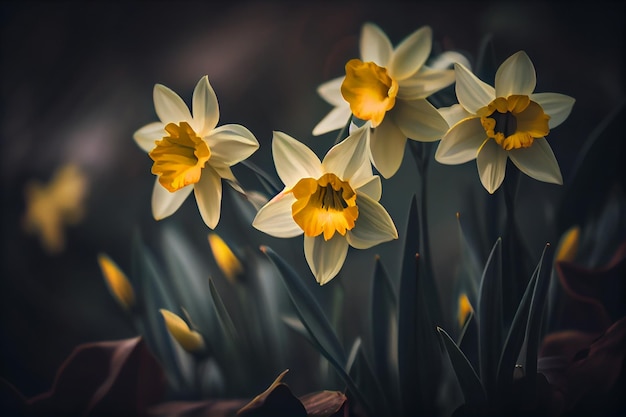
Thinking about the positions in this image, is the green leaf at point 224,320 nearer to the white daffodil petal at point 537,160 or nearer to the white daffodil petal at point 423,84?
the white daffodil petal at point 423,84

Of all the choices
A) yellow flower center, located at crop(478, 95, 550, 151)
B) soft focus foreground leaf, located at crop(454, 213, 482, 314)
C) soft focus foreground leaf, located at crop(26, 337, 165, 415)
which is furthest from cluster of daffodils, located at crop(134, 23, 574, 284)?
soft focus foreground leaf, located at crop(26, 337, 165, 415)

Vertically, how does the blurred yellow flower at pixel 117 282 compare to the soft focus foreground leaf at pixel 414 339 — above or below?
above

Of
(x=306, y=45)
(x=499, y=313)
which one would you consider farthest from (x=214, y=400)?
(x=306, y=45)

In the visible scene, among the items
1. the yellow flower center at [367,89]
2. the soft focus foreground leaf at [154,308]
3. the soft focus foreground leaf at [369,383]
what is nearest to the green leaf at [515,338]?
the soft focus foreground leaf at [369,383]

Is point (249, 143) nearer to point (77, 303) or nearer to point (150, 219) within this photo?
point (150, 219)

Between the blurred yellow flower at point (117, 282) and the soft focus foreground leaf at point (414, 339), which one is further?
the blurred yellow flower at point (117, 282)
